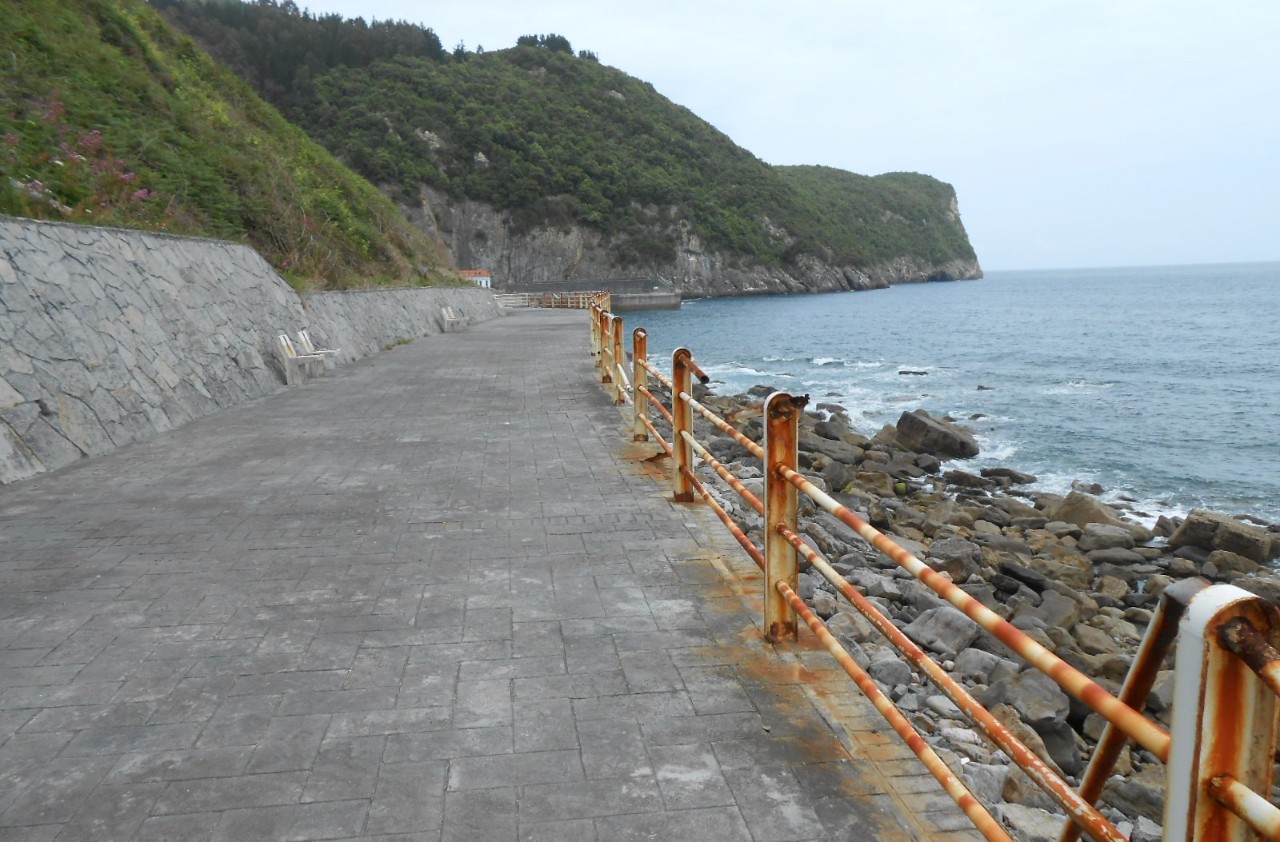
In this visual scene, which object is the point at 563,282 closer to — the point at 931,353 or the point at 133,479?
the point at 931,353

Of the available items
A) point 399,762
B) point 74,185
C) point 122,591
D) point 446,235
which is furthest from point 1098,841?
point 446,235

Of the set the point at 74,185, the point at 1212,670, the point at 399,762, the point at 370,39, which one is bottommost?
the point at 399,762

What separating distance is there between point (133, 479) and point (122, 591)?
295 centimetres

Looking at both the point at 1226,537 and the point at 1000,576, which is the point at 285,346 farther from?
the point at 1226,537

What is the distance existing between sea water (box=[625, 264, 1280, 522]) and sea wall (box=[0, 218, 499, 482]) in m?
14.8

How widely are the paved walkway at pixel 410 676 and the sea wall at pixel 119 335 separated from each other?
1.01m

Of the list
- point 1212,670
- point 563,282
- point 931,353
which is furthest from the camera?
point 563,282

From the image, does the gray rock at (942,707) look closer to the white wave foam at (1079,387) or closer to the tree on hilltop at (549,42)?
the white wave foam at (1079,387)

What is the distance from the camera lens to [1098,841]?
178 centimetres

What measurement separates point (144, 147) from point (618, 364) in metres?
9.20

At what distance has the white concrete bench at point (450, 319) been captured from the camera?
86.1 ft

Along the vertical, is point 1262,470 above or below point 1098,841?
below

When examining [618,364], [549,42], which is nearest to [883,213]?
[549,42]

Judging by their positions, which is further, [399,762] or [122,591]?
[122,591]
